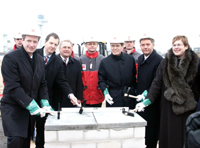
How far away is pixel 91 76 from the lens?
12.3ft

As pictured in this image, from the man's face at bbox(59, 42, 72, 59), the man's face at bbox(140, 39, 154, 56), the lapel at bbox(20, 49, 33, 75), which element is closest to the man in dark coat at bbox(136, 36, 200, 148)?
the man's face at bbox(140, 39, 154, 56)

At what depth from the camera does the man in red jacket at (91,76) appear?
3.73 m

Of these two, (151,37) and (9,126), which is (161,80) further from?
(9,126)

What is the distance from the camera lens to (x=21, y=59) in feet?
7.98

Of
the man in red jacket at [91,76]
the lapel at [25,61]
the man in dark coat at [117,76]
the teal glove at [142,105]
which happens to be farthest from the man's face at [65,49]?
the teal glove at [142,105]

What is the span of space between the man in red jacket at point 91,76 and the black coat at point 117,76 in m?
0.33

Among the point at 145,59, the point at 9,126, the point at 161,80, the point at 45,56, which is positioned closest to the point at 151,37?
the point at 145,59

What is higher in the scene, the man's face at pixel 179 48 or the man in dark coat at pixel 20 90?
the man's face at pixel 179 48

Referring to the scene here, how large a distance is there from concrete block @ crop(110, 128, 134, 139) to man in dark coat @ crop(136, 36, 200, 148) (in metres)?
0.56

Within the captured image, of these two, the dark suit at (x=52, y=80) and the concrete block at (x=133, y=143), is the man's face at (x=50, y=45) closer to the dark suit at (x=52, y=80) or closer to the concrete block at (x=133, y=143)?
the dark suit at (x=52, y=80)

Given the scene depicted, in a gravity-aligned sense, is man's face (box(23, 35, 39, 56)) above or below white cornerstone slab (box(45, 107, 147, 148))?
above

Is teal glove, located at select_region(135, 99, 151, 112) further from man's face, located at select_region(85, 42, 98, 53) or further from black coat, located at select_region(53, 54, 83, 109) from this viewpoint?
man's face, located at select_region(85, 42, 98, 53)

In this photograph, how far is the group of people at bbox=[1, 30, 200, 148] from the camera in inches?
93.4

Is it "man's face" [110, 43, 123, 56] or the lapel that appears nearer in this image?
the lapel
